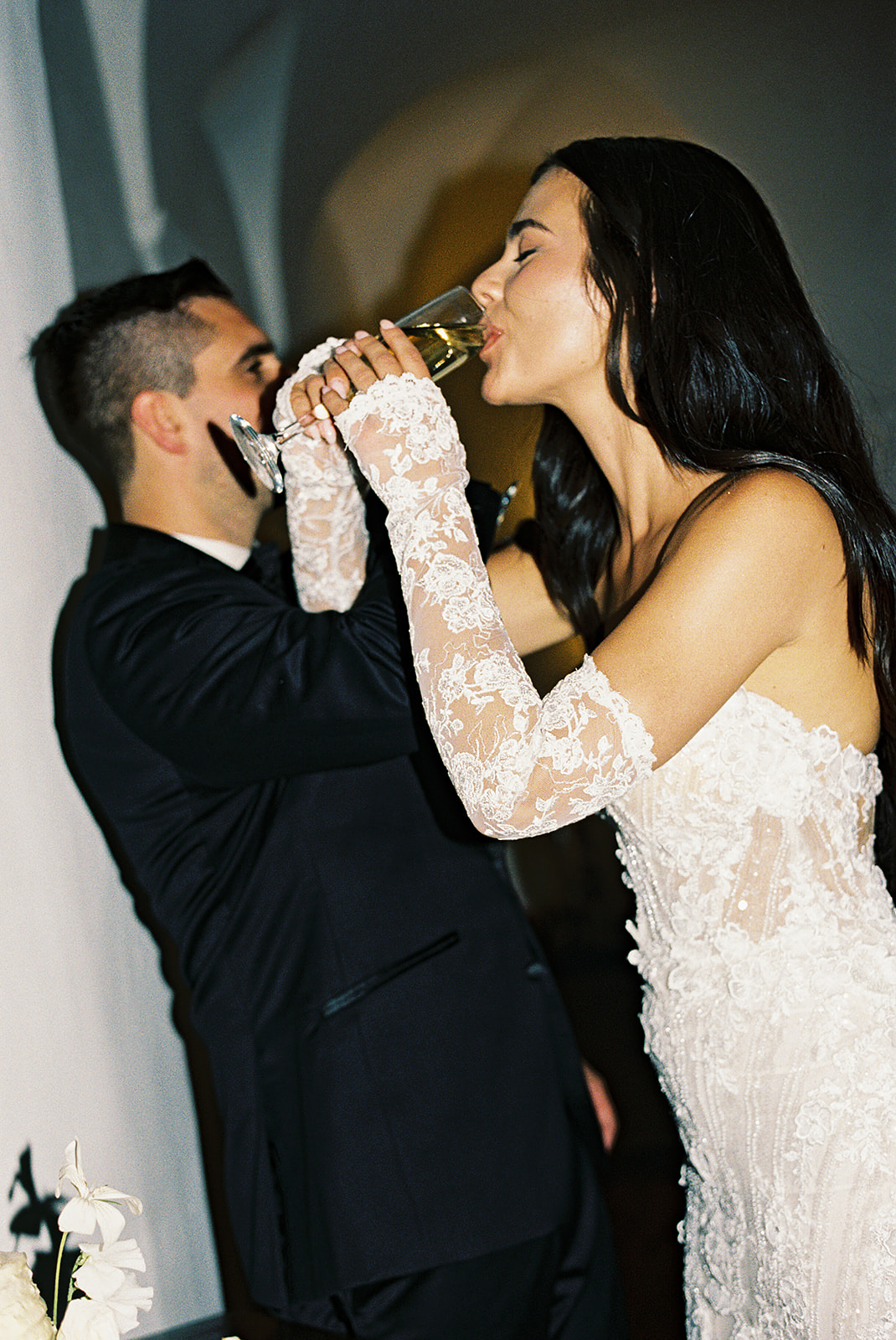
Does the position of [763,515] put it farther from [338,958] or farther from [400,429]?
[338,958]

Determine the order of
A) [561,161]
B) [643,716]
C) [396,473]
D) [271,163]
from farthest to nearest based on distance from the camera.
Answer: [271,163], [561,161], [396,473], [643,716]

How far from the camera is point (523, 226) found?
123 centimetres

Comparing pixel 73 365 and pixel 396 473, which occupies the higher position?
pixel 73 365

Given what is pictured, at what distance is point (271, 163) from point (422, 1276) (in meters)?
2.08

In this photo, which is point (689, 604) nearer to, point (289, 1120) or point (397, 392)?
point (397, 392)

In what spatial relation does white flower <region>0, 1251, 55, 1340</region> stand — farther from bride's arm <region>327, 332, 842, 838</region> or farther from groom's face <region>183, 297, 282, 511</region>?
groom's face <region>183, 297, 282, 511</region>

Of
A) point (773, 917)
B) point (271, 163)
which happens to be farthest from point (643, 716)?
point (271, 163)

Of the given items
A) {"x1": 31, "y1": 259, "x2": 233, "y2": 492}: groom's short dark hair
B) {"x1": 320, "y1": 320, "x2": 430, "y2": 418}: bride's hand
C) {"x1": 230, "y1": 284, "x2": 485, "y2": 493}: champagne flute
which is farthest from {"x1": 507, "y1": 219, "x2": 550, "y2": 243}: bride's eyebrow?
{"x1": 31, "y1": 259, "x2": 233, "y2": 492}: groom's short dark hair

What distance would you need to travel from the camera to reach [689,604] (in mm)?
945

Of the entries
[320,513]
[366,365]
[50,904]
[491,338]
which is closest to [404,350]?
[366,365]

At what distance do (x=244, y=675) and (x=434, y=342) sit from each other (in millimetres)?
420

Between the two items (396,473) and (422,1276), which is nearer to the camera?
(396,473)

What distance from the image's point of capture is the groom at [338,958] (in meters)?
1.23

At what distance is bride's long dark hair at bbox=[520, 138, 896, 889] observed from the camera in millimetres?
1123
